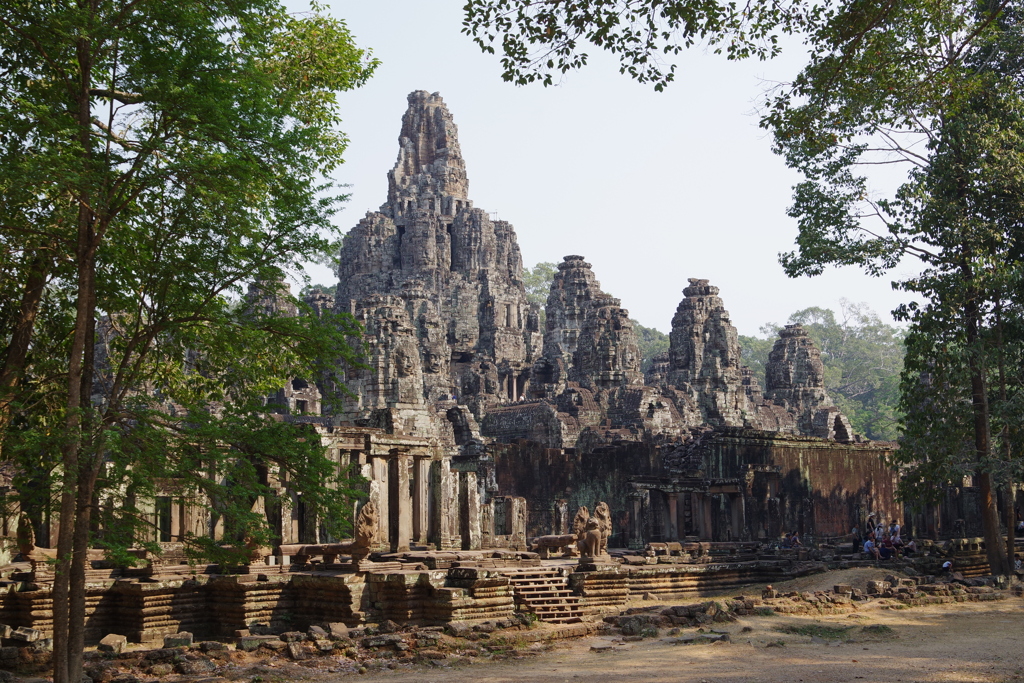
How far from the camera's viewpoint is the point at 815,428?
49969 millimetres

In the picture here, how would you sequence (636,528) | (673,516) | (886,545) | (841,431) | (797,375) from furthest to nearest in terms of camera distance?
(797,375), (841,431), (673,516), (636,528), (886,545)

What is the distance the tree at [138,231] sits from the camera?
10.6 meters

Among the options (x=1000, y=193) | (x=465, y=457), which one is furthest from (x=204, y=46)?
(x=465, y=457)

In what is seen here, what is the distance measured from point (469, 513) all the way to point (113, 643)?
29.9 ft

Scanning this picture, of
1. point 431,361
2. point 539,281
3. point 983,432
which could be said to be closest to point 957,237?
point 983,432

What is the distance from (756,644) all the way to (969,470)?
990 centimetres

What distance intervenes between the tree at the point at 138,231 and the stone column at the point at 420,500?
10568 mm

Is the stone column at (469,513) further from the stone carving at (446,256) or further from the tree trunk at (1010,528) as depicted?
the stone carving at (446,256)

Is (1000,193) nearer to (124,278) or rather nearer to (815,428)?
(124,278)

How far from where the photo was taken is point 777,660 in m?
13.5

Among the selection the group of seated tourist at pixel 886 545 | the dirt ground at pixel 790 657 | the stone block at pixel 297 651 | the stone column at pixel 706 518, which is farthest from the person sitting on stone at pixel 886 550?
the stone block at pixel 297 651

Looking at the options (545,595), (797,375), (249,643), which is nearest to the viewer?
(249,643)

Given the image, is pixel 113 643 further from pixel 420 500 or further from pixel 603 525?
pixel 420 500

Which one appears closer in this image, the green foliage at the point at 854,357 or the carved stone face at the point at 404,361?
the carved stone face at the point at 404,361
